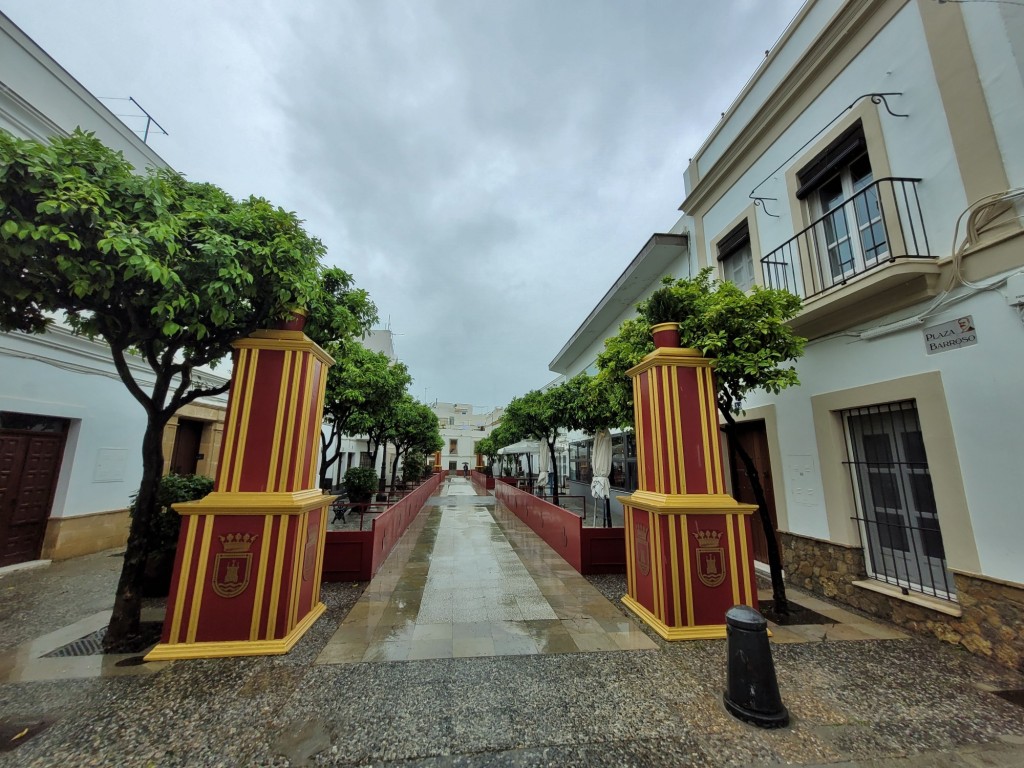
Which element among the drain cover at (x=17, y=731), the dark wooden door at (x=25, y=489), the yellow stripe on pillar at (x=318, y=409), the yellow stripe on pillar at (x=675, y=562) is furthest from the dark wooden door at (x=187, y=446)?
the yellow stripe on pillar at (x=675, y=562)

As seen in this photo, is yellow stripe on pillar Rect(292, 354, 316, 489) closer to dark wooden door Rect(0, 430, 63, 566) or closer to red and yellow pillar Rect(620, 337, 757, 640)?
red and yellow pillar Rect(620, 337, 757, 640)

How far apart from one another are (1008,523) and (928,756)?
2304 millimetres

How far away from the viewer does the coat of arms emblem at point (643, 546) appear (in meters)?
4.41

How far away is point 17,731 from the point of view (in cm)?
249

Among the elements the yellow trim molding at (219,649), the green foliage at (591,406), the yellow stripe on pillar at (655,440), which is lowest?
the yellow trim molding at (219,649)

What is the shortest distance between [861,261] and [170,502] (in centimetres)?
914

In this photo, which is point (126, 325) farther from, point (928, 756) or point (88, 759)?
point (928, 756)

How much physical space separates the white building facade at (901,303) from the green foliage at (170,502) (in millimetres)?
7980

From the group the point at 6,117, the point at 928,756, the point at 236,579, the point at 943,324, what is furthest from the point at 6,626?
the point at 943,324

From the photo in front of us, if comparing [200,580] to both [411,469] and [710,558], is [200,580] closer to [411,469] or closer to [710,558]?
[710,558]

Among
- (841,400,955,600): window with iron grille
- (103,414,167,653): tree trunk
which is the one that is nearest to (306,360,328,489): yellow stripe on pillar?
(103,414,167,653): tree trunk

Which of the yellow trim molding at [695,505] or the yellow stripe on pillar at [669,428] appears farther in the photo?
the yellow stripe on pillar at [669,428]

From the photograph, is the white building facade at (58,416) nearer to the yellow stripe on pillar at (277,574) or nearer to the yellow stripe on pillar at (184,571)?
the yellow stripe on pillar at (184,571)

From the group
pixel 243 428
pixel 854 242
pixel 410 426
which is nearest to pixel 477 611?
pixel 243 428
